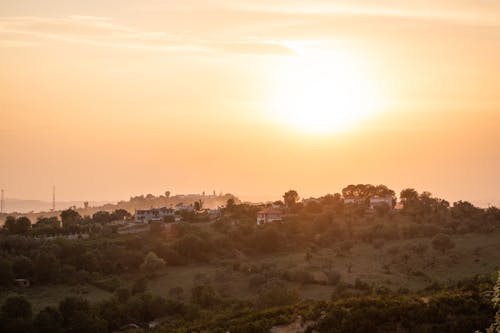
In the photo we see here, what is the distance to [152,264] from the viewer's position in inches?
2596

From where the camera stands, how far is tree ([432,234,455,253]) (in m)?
65.9

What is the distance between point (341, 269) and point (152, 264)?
58.1ft

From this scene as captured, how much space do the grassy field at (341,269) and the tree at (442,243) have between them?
1.73 ft

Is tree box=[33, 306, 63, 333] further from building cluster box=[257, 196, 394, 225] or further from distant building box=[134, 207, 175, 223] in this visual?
distant building box=[134, 207, 175, 223]

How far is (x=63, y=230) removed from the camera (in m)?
84.6

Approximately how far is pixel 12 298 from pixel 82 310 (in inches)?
201

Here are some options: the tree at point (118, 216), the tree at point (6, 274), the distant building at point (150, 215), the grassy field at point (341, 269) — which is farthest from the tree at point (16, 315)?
the tree at point (118, 216)

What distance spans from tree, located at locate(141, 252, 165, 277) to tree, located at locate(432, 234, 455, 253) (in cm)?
2610

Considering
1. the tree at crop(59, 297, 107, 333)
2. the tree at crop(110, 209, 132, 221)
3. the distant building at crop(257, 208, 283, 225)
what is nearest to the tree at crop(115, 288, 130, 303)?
the tree at crop(59, 297, 107, 333)

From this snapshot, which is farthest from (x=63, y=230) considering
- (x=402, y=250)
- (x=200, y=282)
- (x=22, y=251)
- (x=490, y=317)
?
(x=490, y=317)

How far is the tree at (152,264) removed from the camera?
65625 mm

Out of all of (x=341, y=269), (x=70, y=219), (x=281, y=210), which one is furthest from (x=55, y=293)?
(x=281, y=210)

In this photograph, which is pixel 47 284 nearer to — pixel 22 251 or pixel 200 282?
pixel 22 251

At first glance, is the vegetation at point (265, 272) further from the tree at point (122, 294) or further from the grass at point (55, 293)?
the tree at point (122, 294)
